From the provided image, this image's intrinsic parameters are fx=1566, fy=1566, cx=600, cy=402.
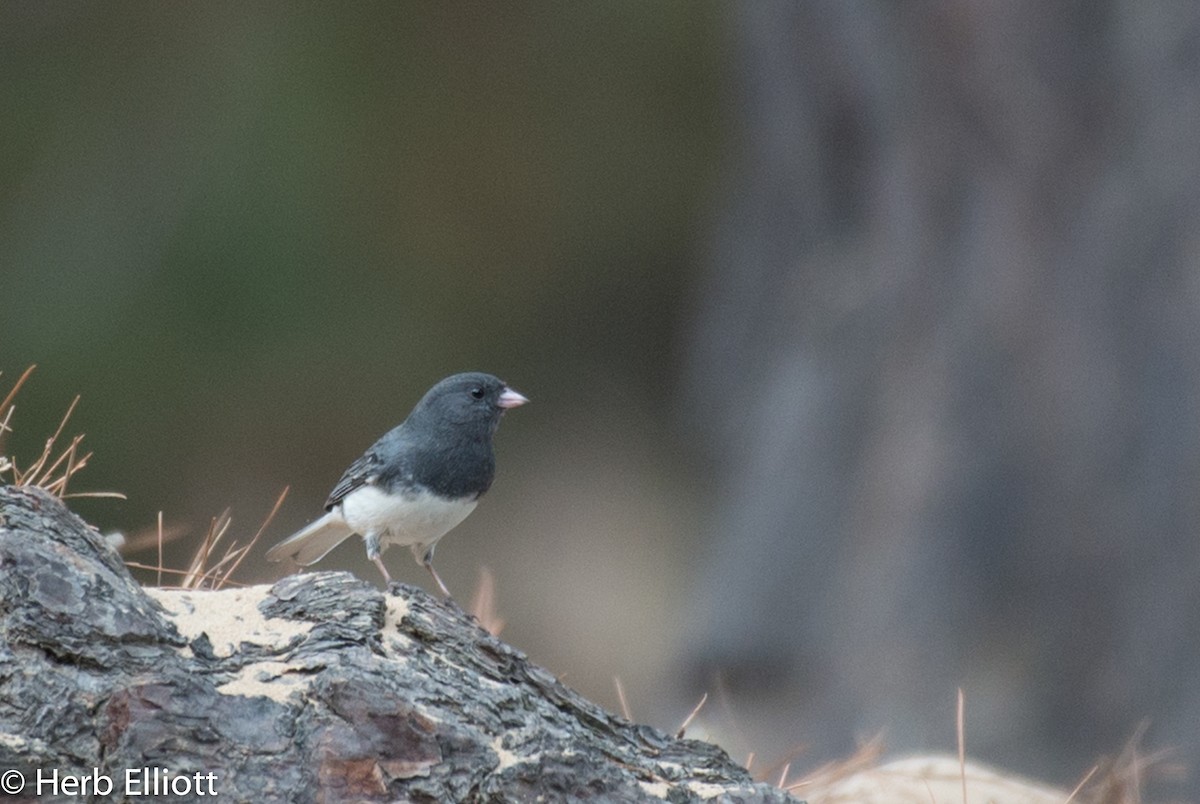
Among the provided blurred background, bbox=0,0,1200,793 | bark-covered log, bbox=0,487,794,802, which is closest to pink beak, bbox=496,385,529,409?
bark-covered log, bbox=0,487,794,802

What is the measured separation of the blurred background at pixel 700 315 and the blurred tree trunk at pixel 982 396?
0.05 ft

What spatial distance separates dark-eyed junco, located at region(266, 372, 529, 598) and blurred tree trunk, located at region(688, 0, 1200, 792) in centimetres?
314

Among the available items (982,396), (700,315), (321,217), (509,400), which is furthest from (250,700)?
(321,217)

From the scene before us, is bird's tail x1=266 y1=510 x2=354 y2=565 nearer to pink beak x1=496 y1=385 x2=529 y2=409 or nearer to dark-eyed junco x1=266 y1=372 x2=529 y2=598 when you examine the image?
dark-eyed junco x1=266 y1=372 x2=529 y2=598

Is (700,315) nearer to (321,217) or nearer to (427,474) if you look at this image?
(321,217)

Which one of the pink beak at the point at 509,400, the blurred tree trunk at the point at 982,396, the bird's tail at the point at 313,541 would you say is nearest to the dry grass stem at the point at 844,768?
the pink beak at the point at 509,400

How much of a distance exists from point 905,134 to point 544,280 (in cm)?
383

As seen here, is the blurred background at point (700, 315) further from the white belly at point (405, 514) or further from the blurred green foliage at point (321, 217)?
the white belly at point (405, 514)

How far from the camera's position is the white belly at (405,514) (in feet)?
7.76

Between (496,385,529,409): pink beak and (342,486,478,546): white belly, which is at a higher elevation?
(496,385,529,409): pink beak

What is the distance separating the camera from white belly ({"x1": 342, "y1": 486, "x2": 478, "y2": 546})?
237cm

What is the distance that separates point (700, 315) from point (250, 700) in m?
6.89

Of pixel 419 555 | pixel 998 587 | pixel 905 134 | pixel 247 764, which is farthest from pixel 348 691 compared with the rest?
pixel 905 134

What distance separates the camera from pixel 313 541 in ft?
8.76
